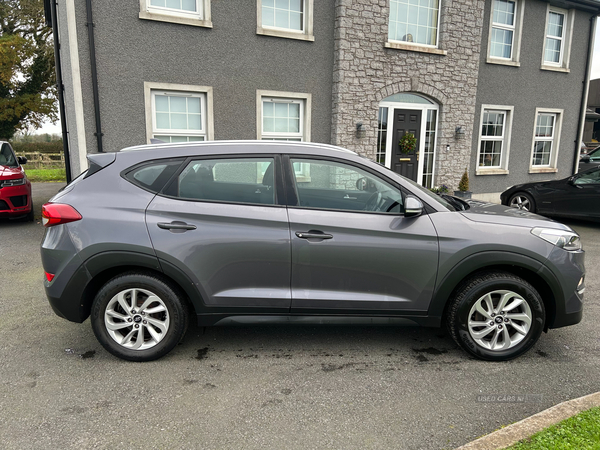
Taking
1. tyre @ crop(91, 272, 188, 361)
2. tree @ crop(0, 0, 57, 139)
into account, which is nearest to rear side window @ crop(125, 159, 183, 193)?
tyre @ crop(91, 272, 188, 361)

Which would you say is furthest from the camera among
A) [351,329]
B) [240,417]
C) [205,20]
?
[205,20]

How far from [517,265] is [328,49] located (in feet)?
26.1

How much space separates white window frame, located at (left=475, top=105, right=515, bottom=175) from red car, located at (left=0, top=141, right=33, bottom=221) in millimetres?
11351

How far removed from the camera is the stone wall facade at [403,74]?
33.2ft

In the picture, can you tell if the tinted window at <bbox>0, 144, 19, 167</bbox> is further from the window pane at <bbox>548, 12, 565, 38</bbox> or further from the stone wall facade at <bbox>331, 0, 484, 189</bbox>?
the window pane at <bbox>548, 12, 565, 38</bbox>

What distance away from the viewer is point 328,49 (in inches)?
398

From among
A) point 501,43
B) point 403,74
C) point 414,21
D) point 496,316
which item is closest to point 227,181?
point 496,316

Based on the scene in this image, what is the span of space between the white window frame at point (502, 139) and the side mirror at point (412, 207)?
1022 centimetres

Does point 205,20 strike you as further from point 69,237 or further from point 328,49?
point 69,237

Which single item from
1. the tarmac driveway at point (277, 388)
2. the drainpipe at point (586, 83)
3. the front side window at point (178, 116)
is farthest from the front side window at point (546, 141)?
the tarmac driveway at point (277, 388)

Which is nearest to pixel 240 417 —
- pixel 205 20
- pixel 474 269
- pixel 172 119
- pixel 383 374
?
pixel 383 374

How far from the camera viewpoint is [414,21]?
36.7ft

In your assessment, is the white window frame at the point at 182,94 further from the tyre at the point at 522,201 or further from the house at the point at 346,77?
the tyre at the point at 522,201

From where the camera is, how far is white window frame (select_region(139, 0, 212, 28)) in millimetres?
8391
